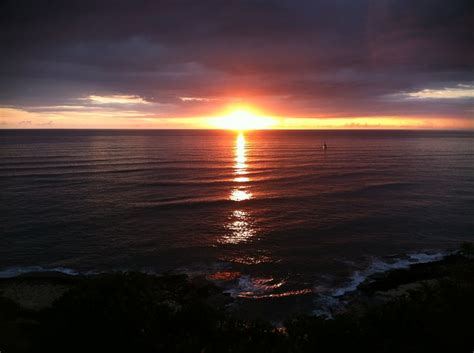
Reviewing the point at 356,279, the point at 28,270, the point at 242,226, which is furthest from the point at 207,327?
the point at 242,226

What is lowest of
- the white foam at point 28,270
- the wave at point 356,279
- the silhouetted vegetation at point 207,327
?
the wave at point 356,279

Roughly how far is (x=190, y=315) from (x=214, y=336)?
187 centimetres

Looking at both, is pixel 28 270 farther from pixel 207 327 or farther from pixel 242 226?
pixel 242 226

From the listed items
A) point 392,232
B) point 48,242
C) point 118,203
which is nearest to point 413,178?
point 392,232

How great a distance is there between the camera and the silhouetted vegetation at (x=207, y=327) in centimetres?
1309

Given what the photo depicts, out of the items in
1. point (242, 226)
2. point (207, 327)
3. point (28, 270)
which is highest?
point (207, 327)

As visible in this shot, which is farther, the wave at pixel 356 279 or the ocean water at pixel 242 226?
the ocean water at pixel 242 226

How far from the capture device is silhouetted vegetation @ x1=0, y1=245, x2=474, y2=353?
1309 cm

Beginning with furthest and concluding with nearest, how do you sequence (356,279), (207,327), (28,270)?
1. (28,270)
2. (356,279)
3. (207,327)

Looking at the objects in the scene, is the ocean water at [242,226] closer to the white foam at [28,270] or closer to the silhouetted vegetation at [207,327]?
the white foam at [28,270]

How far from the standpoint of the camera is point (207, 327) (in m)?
14.8

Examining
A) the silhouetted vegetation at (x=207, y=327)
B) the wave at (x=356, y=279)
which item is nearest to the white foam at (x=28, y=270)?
the silhouetted vegetation at (x=207, y=327)

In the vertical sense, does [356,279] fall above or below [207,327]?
below

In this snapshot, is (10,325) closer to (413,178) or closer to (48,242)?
(48,242)
